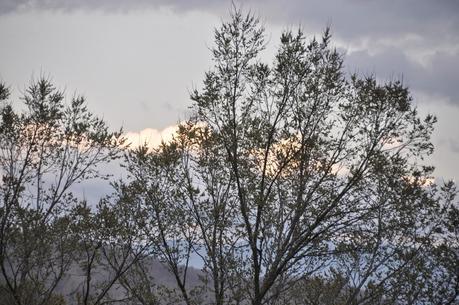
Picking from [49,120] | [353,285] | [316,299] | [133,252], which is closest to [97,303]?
[133,252]

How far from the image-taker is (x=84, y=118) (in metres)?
24.5

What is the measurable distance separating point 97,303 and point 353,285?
13410mm

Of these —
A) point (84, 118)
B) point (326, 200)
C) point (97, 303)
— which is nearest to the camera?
point (326, 200)

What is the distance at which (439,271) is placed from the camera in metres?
24.2

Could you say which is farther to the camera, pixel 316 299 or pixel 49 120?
pixel 316 299

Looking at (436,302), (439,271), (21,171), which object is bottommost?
(436,302)

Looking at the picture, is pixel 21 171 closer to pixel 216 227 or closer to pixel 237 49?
pixel 216 227

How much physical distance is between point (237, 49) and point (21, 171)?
460 inches

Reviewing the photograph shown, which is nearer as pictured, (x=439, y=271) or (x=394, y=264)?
(x=394, y=264)

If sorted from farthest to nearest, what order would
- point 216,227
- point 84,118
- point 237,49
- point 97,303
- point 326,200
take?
point 84,118, point 97,303, point 216,227, point 237,49, point 326,200

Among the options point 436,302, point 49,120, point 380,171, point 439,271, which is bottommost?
point 436,302

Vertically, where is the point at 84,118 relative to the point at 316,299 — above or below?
above

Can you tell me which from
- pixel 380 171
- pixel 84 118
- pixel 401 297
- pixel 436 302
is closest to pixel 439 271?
pixel 436 302

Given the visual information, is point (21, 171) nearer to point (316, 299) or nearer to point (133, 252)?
point (133, 252)
